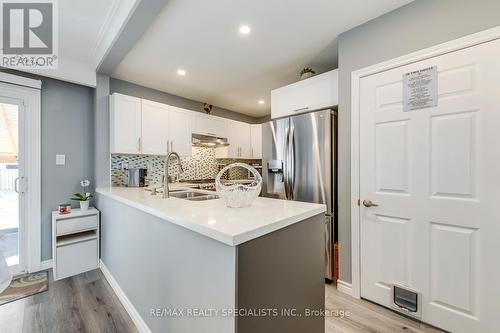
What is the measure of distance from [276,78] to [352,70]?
1272mm

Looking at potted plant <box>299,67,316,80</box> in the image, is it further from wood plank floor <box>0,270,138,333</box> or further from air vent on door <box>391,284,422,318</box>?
wood plank floor <box>0,270,138,333</box>

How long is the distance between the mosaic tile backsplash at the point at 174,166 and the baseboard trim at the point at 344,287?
8.25 feet

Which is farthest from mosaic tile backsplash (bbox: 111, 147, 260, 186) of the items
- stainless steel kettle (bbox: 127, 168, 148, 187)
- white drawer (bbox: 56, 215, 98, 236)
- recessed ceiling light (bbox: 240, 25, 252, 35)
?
recessed ceiling light (bbox: 240, 25, 252, 35)

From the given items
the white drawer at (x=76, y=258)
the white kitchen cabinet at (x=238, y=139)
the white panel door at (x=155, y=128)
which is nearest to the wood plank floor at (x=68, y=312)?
the white drawer at (x=76, y=258)

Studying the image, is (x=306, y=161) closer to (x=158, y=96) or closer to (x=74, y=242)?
(x=158, y=96)

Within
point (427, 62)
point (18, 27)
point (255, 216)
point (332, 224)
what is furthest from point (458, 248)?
point (18, 27)

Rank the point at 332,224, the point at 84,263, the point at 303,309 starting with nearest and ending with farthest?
1. the point at 303,309
2. the point at 332,224
3. the point at 84,263

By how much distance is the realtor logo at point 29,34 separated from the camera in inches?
69.6

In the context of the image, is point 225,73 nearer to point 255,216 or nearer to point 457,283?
point 255,216

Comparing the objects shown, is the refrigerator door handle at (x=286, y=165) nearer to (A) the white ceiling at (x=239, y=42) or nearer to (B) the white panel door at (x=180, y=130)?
(A) the white ceiling at (x=239, y=42)

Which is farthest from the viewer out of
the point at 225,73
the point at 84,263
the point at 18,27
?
the point at 225,73

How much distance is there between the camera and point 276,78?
306 cm

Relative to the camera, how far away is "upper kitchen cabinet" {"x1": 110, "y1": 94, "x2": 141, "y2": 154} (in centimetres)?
277

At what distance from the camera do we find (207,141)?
3857mm
